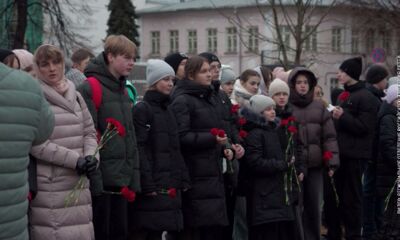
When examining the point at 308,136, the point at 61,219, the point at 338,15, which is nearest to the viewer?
the point at 61,219

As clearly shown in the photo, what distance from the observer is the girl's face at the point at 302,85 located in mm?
9336

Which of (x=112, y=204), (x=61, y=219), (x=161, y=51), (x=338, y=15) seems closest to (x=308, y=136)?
(x=112, y=204)

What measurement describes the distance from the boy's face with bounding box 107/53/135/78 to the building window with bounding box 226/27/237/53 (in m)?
51.7

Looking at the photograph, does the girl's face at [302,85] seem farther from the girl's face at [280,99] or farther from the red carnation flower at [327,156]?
the red carnation flower at [327,156]

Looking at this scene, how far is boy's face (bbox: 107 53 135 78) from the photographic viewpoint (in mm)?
7004

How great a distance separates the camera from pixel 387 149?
380 inches

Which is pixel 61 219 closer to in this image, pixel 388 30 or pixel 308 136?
pixel 308 136

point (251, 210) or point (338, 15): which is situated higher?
point (338, 15)

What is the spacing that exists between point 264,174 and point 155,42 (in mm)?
57180

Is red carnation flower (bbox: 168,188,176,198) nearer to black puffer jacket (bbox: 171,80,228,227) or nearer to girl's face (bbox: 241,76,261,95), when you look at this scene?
black puffer jacket (bbox: 171,80,228,227)

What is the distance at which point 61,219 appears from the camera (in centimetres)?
609

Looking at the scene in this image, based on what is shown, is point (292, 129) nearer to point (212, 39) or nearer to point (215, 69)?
point (215, 69)

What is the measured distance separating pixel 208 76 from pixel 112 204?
6.06 feet

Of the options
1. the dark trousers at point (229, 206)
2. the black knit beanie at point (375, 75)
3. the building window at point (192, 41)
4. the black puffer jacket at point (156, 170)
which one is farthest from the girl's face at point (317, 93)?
the building window at point (192, 41)
